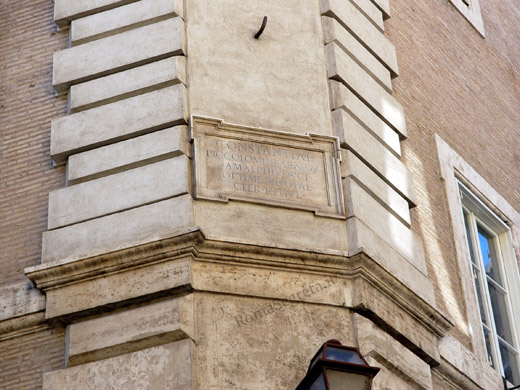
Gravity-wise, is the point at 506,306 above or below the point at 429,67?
below

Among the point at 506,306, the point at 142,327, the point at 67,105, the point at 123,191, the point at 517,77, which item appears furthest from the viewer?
the point at 517,77

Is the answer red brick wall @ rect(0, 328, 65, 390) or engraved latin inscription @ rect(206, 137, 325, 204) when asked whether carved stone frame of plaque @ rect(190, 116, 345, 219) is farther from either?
red brick wall @ rect(0, 328, 65, 390)

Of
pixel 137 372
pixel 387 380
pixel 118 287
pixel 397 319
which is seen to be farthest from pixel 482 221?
pixel 137 372

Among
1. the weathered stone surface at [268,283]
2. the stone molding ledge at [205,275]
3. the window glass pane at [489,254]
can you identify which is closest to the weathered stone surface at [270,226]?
the stone molding ledge at [205,275]

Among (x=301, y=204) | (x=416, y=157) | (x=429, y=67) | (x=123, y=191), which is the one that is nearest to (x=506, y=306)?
(x=416, y=157)

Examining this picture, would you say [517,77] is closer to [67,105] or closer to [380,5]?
[380,5]

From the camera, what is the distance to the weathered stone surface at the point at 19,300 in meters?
10.1

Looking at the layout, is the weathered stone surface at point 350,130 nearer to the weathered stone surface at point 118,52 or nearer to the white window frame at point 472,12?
the weathered stone surface at point 118,52

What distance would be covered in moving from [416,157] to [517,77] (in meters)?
4.59

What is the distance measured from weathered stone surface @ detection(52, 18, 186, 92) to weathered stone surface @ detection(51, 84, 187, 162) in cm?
45

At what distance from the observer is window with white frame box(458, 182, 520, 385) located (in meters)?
12.7

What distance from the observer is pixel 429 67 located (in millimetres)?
14086

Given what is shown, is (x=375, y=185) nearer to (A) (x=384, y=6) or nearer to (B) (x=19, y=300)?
(A) (x=384, y=6)

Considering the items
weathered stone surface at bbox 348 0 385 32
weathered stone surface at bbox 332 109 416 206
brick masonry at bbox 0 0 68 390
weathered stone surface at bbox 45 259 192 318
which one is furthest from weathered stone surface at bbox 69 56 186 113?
weathered stone surface at bbox 348 0 385 32
